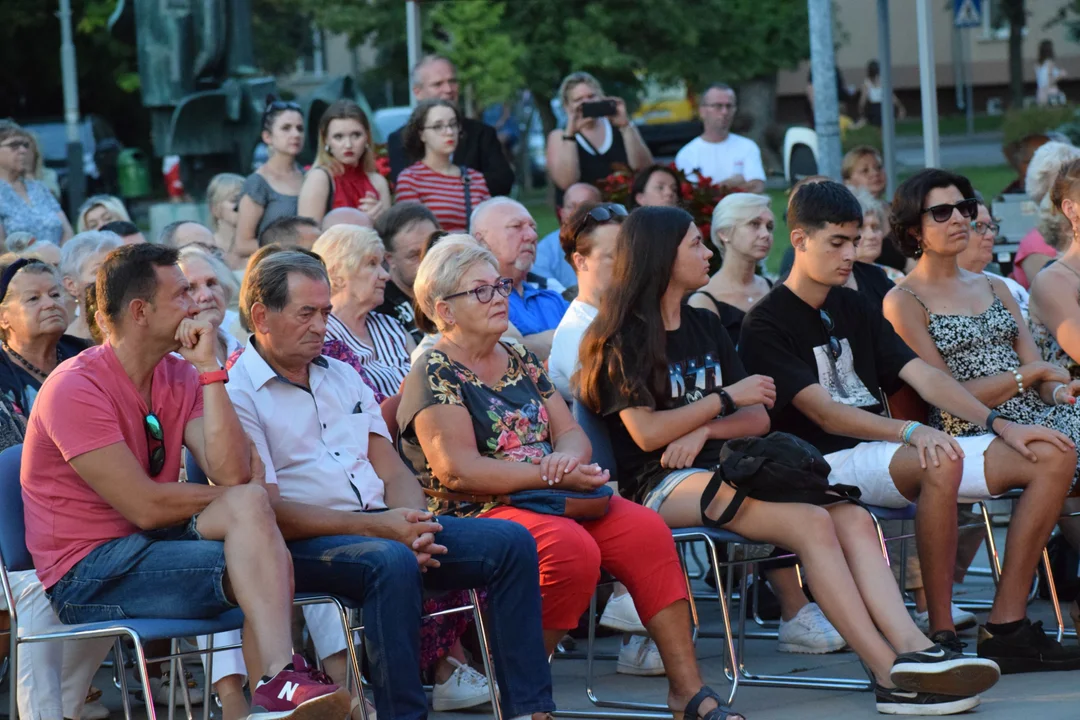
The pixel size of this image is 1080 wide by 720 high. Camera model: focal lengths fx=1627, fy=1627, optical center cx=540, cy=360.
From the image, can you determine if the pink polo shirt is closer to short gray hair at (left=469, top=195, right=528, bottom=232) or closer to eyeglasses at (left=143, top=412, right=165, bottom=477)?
eyeglasses at (left=143, top=412, right=165, bottom=477)

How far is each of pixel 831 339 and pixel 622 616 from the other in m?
1.30

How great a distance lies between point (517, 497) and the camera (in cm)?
520

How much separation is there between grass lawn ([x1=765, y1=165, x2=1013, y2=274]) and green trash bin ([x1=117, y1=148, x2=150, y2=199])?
820 cm

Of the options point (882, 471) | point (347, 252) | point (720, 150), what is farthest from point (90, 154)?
point (882, 471)

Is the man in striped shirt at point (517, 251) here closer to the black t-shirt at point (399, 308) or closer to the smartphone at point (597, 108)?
the black t-shirt at point (399, 308)

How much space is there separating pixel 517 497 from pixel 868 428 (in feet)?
4.70

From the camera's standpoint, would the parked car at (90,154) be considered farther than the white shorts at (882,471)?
Yes

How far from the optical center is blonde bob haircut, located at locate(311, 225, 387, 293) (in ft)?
20.6

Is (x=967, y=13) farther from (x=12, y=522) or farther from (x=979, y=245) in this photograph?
(x=12, y=522)

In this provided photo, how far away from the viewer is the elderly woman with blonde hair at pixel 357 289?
6.28 m

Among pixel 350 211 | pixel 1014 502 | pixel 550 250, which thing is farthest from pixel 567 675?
pixel 550 250

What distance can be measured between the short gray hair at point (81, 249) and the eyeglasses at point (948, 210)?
3.27m

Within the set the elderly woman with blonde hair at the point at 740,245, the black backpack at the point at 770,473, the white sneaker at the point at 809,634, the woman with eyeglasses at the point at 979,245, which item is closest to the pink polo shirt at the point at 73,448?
the black backpack at the point at 770,473

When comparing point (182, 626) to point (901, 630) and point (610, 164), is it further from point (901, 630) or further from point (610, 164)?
point (610, 164)
